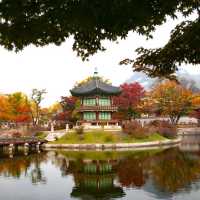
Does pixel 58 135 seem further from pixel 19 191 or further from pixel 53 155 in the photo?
pixel 19 191

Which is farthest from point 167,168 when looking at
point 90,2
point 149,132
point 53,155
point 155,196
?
point 90,2

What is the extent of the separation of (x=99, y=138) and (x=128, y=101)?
71.3 ft

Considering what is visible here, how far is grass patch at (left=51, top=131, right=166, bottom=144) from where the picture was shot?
51.1 meters

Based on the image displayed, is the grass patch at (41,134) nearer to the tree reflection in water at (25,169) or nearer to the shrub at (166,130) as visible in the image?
the tree reflection in water at (25,169)

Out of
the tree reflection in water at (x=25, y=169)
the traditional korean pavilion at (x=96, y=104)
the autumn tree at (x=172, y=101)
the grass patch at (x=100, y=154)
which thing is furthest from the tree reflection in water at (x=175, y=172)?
the autumn tree at (x=172, y=101)

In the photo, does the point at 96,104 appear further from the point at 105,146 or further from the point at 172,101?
the point at 172,101

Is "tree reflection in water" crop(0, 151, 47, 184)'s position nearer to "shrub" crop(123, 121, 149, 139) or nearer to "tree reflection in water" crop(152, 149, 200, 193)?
"tree reflection in water" crop(152, 149, 200, 193)

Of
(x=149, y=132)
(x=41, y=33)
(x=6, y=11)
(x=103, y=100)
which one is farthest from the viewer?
(x=103, y=100)

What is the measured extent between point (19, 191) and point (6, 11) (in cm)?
1836

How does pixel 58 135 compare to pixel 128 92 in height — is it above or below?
below

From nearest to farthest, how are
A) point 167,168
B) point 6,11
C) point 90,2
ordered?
point 90,2, point 6,11, point 167,168

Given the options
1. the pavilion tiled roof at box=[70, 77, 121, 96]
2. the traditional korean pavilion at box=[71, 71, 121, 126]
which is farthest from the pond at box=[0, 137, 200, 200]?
the pavilion tiled roof at box=[70, 77, 121, 96]

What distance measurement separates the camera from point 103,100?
62.5 m

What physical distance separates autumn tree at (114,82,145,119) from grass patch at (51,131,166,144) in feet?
58.0
